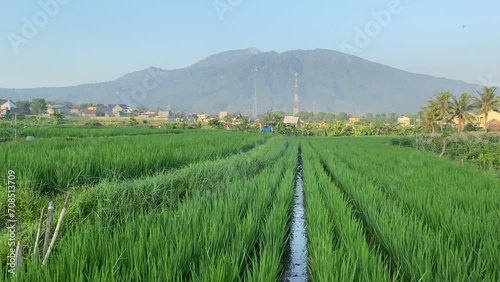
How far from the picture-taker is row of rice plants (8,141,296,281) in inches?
70.7

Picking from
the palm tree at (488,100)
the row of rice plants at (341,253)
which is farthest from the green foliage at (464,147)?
the palm tree at (488,100)

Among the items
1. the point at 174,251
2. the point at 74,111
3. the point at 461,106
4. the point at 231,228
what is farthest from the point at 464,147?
the point at 74,111

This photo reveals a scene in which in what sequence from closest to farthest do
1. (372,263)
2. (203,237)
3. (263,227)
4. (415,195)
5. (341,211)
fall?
(372,263), (203,237), (263,227), (341,211), (415,195)

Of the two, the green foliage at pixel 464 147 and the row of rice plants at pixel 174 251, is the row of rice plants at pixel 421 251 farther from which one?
the green foliage at pixel 464 147

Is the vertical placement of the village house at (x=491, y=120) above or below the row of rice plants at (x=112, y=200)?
above

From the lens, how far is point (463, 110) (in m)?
41.4

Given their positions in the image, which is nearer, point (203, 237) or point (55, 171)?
point (203, 237)

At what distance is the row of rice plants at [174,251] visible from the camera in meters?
1.80

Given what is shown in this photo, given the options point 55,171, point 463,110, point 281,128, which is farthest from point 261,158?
point 463,110

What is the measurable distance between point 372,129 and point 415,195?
47.3 m

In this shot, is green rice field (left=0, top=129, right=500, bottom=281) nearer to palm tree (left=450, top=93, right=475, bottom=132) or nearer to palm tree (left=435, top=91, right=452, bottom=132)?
palm tree (left=435, top=91, right=452, bottom=132)

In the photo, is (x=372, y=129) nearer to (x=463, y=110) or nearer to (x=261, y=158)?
(x=463, y=110)

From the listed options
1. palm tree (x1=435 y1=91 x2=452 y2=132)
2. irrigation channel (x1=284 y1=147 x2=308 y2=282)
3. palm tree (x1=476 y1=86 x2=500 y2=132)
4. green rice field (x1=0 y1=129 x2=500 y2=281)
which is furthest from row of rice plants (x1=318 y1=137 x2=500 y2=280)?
palm tree (x1=476 y1=86 x2=500 y2=132)

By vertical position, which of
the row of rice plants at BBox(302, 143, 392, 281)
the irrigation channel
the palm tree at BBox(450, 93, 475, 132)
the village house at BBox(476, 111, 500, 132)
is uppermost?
the palm tree at BBox(450, 93, 475, 132)
